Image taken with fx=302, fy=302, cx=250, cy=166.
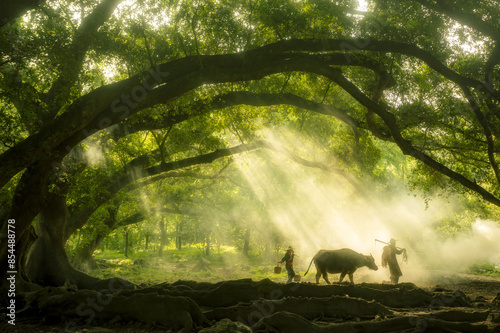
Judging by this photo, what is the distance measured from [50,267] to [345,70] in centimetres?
1383

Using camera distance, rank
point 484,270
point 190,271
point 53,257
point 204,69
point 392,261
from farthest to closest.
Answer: point 190,271, point 484,270, point 392,261, point 53,257, point 204,69

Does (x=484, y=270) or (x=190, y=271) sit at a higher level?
(x=190, y=271)

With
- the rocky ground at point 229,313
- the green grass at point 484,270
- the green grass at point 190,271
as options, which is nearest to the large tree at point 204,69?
the rocky ground at point 229,313

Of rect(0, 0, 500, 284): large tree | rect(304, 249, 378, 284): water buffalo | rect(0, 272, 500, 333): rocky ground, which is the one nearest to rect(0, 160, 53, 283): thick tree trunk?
rect(0, 0, 500, 284): large tree

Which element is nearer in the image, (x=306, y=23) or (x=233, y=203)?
(x=306, y=23)

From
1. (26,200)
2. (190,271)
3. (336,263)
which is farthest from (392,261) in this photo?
(190,271)

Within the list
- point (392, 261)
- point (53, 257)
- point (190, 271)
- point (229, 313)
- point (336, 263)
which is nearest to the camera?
point (229, 313)

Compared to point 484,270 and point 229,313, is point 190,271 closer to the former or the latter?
point 229,313

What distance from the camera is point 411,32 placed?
10.9m

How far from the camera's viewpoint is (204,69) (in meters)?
8.67

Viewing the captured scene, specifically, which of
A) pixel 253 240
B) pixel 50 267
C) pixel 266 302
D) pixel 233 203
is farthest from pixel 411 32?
pixel 253 240

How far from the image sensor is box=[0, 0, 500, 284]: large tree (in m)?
7.91

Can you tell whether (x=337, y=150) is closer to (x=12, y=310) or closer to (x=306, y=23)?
(x=306, y=23)

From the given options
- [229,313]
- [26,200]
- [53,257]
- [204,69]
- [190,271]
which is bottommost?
[190,271]
